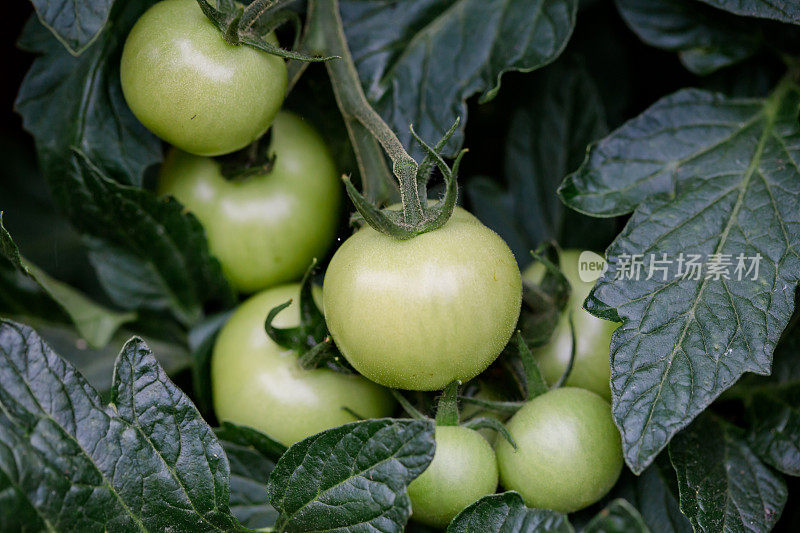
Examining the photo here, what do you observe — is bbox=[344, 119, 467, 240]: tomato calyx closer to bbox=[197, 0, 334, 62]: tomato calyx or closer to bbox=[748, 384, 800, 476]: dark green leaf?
bbox=[197, 0, 334, 62]: tomato calyx

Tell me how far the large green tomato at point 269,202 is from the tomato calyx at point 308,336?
8 cm

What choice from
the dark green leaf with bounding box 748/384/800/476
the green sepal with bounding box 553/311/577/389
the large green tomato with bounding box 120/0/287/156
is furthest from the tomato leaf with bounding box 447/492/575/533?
the large green tomato with bounding box 120/0/287/156

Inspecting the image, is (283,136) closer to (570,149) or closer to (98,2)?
(98,2)

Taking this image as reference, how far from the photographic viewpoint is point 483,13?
2.51 ft

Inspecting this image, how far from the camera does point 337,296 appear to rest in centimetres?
54

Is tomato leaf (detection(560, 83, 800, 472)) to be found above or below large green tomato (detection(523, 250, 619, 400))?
above

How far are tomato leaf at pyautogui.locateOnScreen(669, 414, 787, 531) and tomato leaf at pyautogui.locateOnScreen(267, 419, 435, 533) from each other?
243mm

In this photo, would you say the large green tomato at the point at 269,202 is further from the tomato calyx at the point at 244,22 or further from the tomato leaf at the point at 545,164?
the tomato leaf at the point at 545,164

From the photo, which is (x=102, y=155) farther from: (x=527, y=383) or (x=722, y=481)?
(x=722, y=481)

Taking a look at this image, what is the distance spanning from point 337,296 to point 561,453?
0.70 ft

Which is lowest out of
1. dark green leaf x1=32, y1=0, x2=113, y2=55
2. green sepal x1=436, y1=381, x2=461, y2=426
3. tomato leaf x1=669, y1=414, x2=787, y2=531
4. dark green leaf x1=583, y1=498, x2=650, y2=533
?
tomato leaf x1=669, y1=414, x2=787, y2=531

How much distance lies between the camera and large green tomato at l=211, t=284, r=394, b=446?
0.65 m

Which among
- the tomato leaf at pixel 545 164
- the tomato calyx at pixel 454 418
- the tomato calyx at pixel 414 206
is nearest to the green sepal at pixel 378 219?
the tomato calyx at pixel 414 206

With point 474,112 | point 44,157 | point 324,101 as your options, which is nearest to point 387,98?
point 324,101
